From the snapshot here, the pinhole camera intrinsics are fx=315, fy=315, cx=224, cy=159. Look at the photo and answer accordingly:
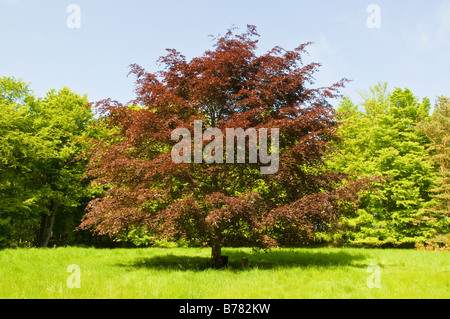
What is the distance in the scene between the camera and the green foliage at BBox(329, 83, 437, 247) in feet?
75.4

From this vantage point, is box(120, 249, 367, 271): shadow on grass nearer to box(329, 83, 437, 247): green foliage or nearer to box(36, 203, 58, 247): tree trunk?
box(329, 83, 437, 247): green foliage

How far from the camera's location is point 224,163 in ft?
28.9

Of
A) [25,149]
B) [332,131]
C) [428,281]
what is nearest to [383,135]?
[332,131]

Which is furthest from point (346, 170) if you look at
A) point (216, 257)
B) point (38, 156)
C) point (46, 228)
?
point (46, 228)

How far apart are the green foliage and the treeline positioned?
0.07 meters

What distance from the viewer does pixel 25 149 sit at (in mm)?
19562

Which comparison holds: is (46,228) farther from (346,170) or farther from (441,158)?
(441,158)

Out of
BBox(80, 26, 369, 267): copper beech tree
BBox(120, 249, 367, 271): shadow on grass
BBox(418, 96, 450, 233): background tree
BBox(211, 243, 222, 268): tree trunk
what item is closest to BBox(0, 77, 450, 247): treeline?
BBox(418, 96, 450, 233): background tree

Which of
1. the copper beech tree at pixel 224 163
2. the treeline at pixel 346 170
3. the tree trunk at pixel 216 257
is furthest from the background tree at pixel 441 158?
the tree trunk at pixel 216 257

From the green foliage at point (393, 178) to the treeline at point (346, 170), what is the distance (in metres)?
0.07

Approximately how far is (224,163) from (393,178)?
19.8m

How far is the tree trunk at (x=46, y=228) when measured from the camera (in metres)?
23.3

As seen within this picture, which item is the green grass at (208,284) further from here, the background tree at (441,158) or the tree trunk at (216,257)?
the background tree at (441,158)
